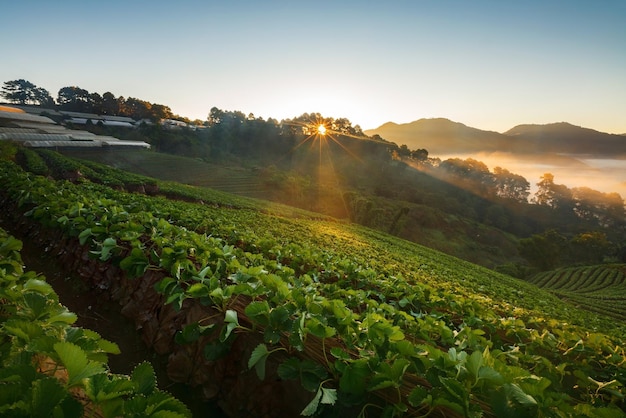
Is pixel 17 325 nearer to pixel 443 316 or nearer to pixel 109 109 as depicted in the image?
pixel 443 316

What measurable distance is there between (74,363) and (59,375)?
737mm

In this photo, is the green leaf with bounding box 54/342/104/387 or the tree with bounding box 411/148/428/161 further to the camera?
the tree with bounding box 411/148/428/161

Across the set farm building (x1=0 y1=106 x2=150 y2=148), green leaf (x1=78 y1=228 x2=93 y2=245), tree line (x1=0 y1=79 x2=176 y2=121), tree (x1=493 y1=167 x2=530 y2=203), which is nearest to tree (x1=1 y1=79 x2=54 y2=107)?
tree line (x1=0 y1=79 x2=176 y2=121)

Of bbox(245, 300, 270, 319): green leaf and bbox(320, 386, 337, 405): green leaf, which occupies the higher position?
bbox(245, 300, 270, 319): green leaf

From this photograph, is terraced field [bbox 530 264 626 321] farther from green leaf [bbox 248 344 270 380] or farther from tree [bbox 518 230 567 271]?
green leaf [bbox 248 344 270 380]

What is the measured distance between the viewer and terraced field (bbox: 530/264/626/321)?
3941cm

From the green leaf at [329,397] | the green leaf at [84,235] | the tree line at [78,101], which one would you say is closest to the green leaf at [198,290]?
the green leaf at [329,397]

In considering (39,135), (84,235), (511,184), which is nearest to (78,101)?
(39,135)

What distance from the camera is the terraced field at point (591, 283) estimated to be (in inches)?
1551

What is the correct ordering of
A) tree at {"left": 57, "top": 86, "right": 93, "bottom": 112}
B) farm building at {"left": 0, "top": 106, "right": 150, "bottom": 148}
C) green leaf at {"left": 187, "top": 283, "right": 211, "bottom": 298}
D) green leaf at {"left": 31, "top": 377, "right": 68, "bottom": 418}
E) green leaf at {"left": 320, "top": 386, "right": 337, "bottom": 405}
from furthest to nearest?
tree at {"left": 57, "top": 86, "right": 93, "bottom": 112} < farm building at {"left": 0, "top": 106, "right": 150, "bottom": 148} < green leaf at {"left": 187, "top": 283, "right": 211, "bottom": 298} < green leaf at {"left": 320, "top": 386, "right": 337, "bottom": 405} < green leaf at {"left": 31, "top": 377, "right": 68, "bottom": 418}

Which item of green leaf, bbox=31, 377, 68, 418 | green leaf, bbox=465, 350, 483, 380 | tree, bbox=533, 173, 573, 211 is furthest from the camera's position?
tree, bbox=533, 173, 573, 211

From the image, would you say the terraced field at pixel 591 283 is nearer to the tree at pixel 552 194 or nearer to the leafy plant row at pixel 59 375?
the leafy plant row at pixel 59 375

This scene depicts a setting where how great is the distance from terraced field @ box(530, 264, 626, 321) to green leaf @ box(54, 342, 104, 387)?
47.4 meters

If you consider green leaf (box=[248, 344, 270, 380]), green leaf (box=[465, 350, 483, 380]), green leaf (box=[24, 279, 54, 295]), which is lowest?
green leaf (box=[248, 344, 270, 380])
